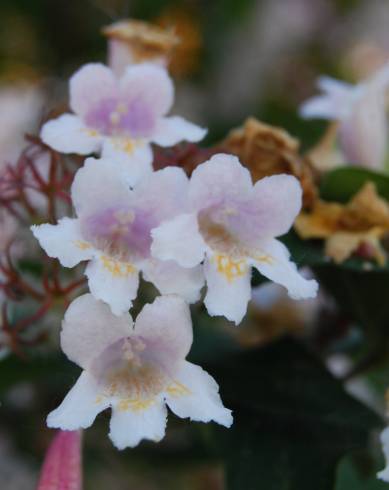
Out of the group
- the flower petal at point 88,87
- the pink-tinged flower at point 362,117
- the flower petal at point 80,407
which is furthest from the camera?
the pink-tinged flower at point 362,117

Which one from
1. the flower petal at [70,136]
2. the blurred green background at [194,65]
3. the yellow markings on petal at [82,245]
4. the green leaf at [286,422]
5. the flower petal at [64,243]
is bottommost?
the blurred green background at [194,65]

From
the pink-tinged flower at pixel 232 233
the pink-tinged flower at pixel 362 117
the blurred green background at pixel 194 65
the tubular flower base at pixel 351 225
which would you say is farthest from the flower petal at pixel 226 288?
the blurred green background at pixel 194 65

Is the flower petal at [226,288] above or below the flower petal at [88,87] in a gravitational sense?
below

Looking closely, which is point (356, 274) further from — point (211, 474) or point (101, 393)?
point (211, 474)

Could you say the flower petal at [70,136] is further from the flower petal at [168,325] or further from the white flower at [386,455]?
the white flower at [386,455]

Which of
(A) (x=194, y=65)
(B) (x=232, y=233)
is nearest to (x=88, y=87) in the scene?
(B) (x=232, y=233)
